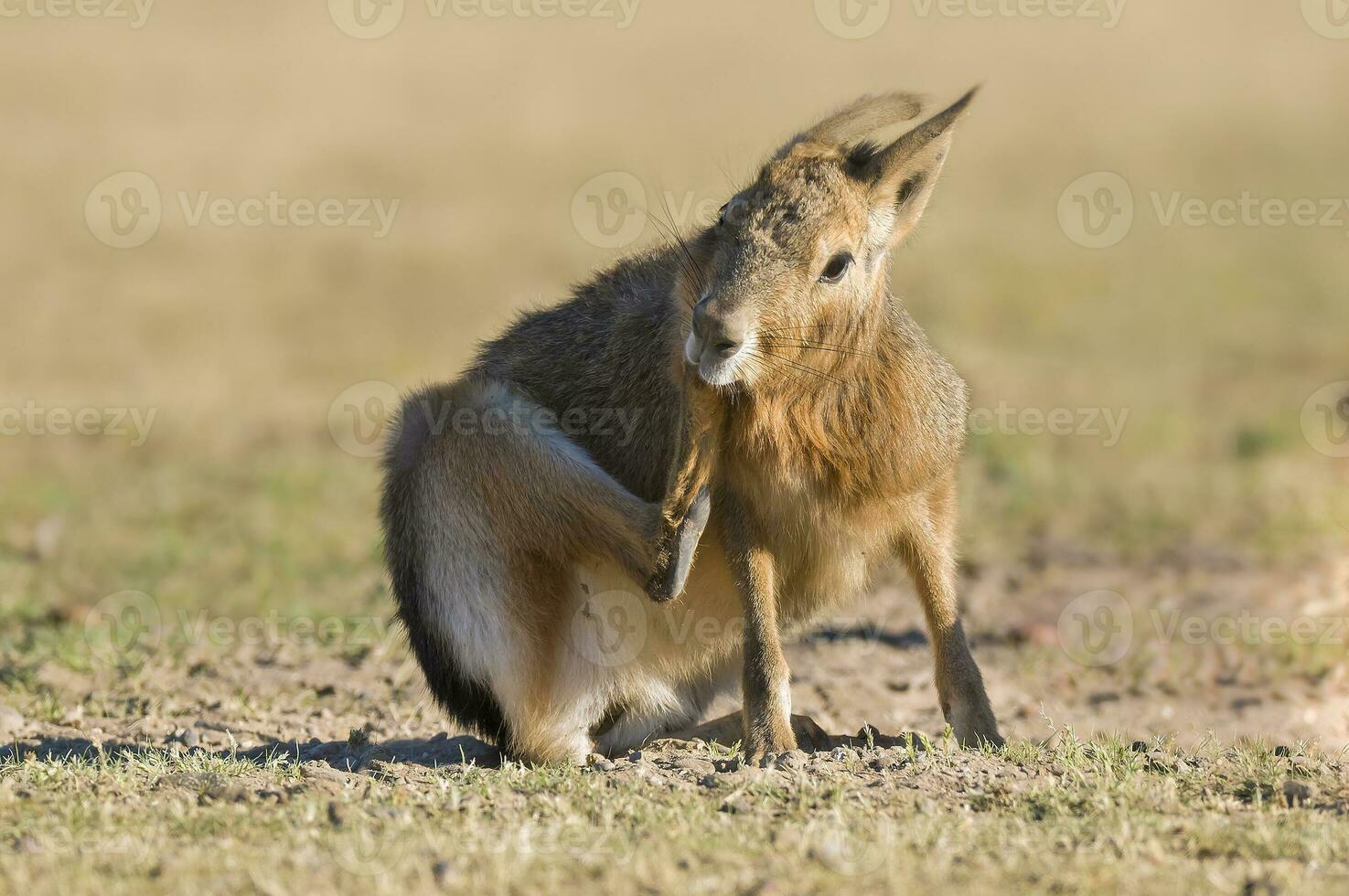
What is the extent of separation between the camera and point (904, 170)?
5.39 meters

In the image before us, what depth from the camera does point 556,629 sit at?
6266mm

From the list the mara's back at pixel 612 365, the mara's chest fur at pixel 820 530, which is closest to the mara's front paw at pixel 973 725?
the mara's chest fur at pixel 820 530

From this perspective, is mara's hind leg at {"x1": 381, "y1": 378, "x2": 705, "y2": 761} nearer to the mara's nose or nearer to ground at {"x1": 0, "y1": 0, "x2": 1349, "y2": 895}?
ground at {"x1": 0, "y1": 0, "x2": 1349, "y2": 895}

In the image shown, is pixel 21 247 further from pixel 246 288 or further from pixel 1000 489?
pixel 1000 489

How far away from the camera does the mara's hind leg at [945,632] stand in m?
5.93

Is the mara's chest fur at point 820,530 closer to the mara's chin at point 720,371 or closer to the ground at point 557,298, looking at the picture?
the mara's chin at point 720,371

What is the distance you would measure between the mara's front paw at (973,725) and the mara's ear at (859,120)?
212cm

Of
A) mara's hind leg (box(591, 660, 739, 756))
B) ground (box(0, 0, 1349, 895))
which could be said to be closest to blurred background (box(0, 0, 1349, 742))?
ground (box(0, 0, 1349, 895))

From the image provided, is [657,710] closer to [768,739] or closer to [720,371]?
[768,739]

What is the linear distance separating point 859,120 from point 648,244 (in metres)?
1.81

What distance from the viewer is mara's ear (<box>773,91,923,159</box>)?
18.4 ft

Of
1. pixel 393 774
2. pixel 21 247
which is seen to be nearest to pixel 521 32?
pixel 21 247

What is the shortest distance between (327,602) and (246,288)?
35.5 feet

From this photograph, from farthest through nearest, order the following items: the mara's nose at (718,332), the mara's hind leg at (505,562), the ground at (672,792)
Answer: the mara's hind leg at (505,562), the mara's nose at (718,332), the ground at (672,792)
